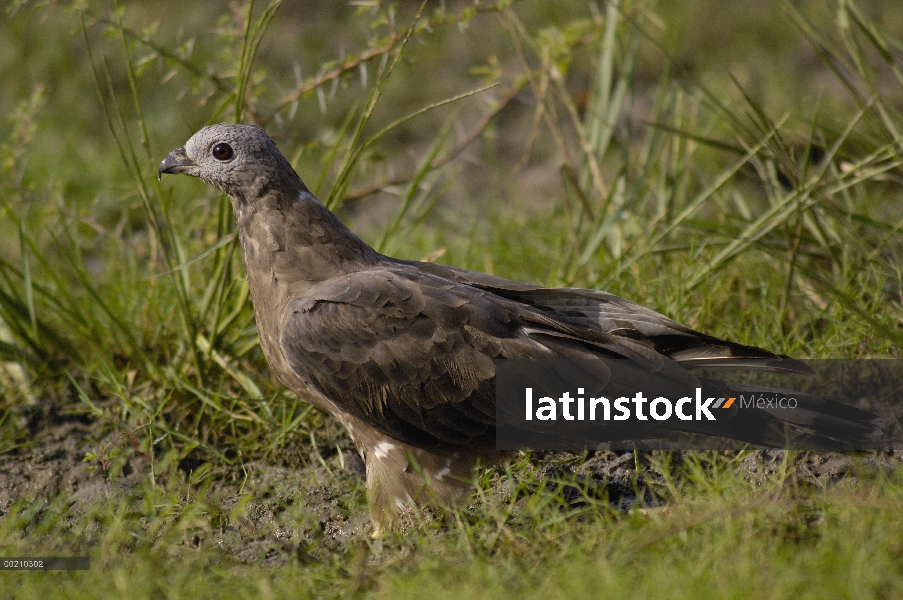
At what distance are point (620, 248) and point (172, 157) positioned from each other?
222 centimetres

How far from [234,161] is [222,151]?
0.18 ft

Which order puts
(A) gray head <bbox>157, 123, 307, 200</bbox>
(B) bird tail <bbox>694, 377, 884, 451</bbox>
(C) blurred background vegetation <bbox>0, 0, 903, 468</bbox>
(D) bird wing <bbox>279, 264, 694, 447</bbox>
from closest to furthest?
(B) bird tail <bbox>694, 377, 884, 451</bbox> < (D) bird wing <bbox>279, 264, 694, 447</bbox> < (A) gray head <bbox>157, 123, 307, 200</bbox> < (C) blurred background vegetation <bbox>0, 0, 903, 468</bbox>

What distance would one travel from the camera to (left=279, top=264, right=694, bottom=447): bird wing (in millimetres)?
2943

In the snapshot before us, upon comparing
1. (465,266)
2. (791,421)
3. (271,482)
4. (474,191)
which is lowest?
(271,482)

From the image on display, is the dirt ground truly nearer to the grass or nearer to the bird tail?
the grass

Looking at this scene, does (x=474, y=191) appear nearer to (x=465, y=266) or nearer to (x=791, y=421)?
(x=465, y=266)

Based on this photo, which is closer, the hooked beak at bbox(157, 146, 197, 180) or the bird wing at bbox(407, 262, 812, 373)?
the bird wing at bbox(407, 262, 812, 373)

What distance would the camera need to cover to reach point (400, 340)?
9.71 ft

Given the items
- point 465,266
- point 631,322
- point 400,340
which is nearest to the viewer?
point 400,340

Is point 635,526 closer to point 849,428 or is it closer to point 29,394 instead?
point 849,428

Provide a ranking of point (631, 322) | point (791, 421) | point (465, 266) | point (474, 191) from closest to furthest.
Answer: point (791, 421) < point (631, 322) < point (465, 266) < point (474, 191)

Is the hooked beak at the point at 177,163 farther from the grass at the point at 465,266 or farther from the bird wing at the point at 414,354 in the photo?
the bird wing at the point at 414,354
